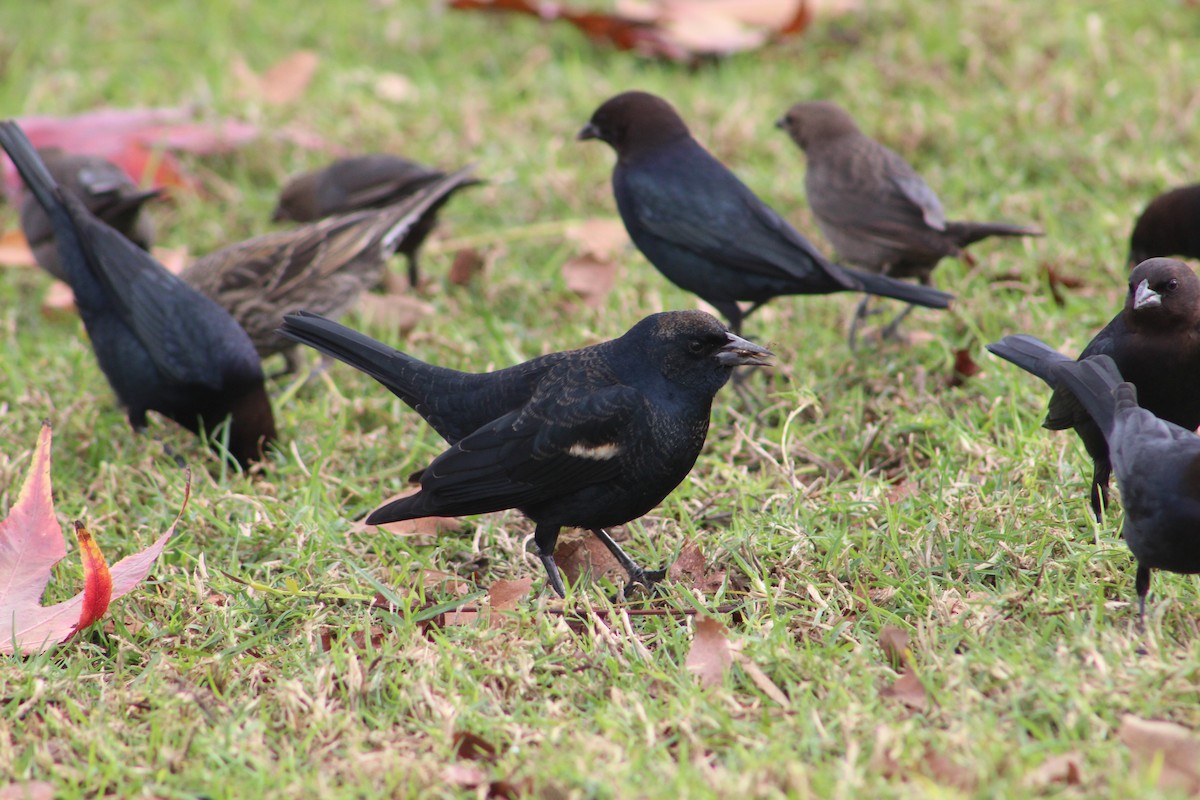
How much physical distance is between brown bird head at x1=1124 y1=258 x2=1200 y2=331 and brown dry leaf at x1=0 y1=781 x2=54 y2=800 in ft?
10.7

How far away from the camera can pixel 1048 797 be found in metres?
2.74

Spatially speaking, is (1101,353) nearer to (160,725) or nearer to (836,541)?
(836,541)

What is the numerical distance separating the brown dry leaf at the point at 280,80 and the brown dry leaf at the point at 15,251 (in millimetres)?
1734

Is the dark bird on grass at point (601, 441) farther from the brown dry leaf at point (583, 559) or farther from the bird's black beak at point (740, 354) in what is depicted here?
the brown dry leaf at point (583, 559)

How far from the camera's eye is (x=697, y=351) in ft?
12.8

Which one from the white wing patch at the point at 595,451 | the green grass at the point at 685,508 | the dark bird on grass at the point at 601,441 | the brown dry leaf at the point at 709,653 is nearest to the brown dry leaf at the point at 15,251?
the green grass at the point at 685,508

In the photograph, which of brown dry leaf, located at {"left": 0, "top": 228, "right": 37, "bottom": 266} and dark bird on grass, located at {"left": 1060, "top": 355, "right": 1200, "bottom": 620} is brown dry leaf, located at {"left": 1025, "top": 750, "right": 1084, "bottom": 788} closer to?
dark bird on grass, located at {"left": 1060, "top": 355, "right": 1200, "bottom": 620}

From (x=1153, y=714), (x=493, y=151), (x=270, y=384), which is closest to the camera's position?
(x=1153, y=714)

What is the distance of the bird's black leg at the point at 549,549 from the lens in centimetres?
400

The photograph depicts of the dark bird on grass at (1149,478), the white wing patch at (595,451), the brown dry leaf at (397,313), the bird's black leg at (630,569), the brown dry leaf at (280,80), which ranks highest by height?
the dark bird on grass at (1149,478)

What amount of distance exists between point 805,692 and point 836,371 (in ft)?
7.42

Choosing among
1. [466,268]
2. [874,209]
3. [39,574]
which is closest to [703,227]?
[874,209]

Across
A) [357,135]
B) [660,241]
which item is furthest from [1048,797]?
[357,135]

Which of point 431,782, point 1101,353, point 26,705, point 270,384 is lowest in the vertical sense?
point 270,384
